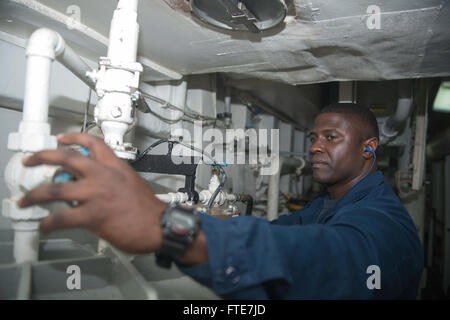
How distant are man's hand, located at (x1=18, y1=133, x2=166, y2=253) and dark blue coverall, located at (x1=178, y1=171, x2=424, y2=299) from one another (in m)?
0.11

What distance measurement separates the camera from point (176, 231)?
1.65ft

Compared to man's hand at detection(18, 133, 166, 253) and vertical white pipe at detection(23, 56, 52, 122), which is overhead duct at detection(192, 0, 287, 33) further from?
man's hand at detection(18, 133, 166, 253)

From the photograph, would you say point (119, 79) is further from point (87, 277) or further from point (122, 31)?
point (87, 277)

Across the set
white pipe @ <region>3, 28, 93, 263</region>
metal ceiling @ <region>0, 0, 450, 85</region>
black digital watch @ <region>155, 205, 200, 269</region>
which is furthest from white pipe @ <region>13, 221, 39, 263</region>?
metal ceiling @ <region>0, 0, 450, 85</region>

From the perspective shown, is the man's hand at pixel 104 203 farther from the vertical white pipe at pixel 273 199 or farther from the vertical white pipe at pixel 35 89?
the vertical white pipe at pixel 273 199

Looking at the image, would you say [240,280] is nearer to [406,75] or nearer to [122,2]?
[122,2]

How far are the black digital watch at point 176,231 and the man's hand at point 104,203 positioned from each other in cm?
1

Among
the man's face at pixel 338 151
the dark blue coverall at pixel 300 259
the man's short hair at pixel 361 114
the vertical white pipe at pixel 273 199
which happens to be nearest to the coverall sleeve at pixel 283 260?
the dark blue coverall at pixel 300 259

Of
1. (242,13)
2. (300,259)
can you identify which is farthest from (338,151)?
(300,259)

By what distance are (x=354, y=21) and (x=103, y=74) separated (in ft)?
2.76

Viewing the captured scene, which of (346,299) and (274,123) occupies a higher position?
(274,123)

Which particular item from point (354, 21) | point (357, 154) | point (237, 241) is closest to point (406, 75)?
point (357, 154)

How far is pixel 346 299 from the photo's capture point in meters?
0.65

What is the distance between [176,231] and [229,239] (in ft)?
0.33
